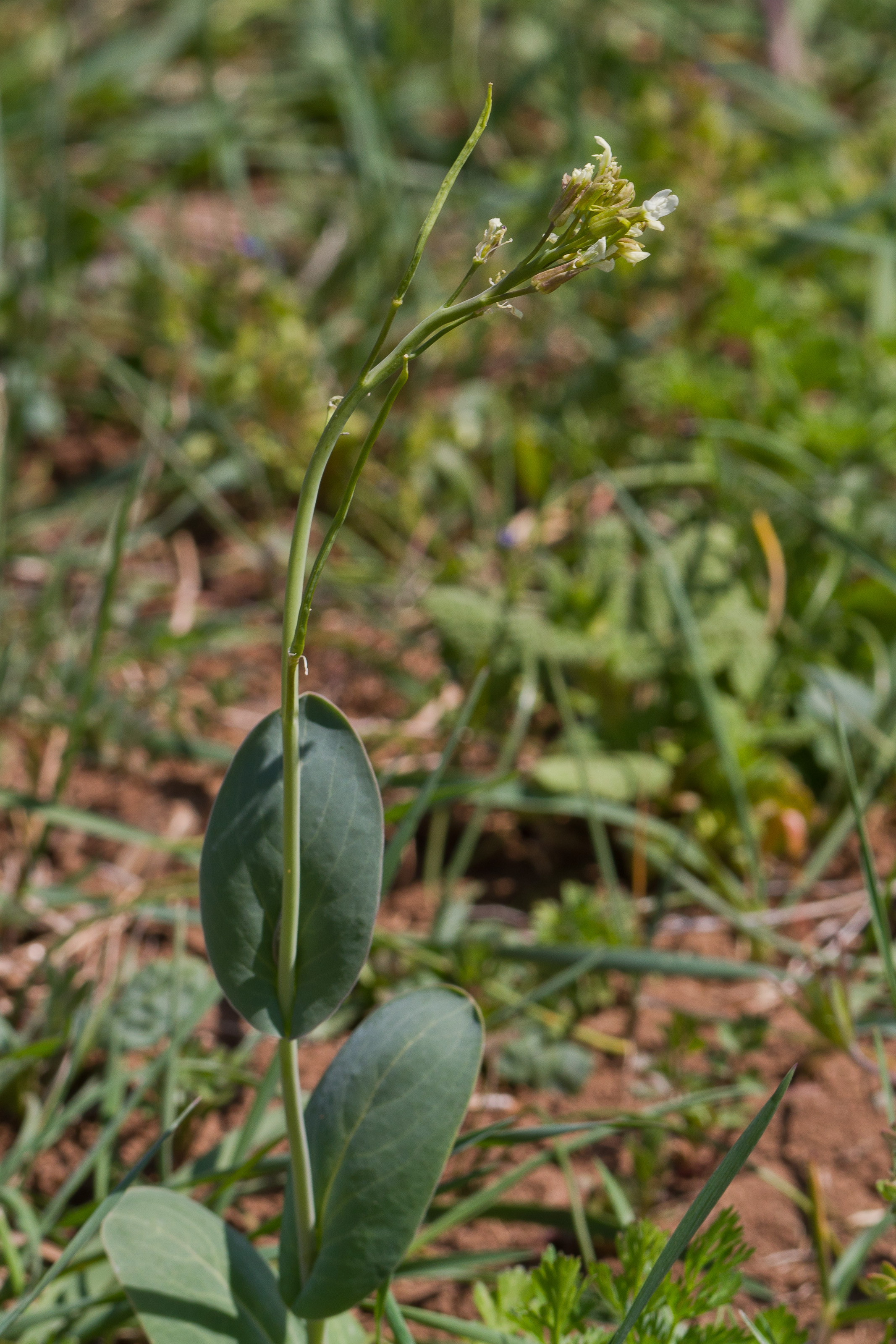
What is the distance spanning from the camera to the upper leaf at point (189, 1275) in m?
0.96

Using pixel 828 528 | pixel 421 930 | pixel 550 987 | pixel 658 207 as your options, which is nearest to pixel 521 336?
pixel 828 528

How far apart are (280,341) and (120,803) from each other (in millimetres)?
1061

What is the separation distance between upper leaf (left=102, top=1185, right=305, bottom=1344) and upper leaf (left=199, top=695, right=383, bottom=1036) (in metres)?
0.19

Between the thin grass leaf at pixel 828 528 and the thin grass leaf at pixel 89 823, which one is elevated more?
the thin grass leaf at pixel 828 528

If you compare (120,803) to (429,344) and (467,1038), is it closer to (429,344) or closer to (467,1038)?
(467,1038)

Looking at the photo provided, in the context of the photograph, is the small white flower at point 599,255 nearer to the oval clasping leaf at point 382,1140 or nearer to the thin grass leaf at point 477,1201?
the oval clasping leaf at point 382,1140

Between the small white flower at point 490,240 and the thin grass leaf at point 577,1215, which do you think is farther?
the thin grass leaf at point 577,1215

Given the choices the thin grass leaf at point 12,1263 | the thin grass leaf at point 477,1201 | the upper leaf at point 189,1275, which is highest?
the upper leaf at point 189,1275

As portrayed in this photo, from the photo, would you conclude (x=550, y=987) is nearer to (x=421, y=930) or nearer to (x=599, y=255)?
(x=421, y=930)

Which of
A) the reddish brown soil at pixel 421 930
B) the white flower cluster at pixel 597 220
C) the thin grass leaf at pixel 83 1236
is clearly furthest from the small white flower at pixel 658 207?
the reddish brown soil at pixel 421 930

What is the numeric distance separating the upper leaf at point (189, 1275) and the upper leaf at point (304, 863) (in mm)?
194

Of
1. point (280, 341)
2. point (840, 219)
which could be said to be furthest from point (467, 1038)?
point (840, 219)

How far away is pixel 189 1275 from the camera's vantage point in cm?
99

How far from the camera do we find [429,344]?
2.45 feet
